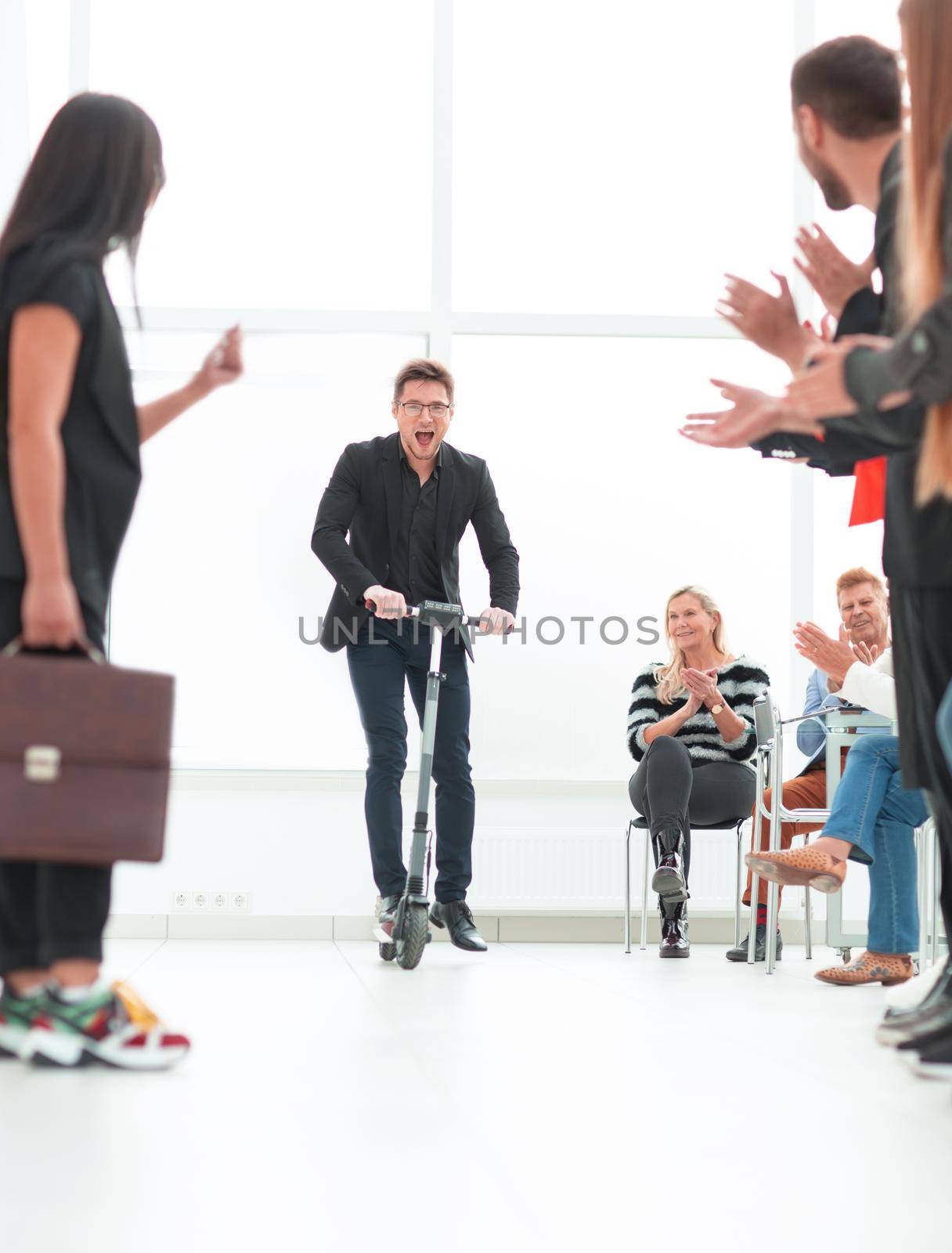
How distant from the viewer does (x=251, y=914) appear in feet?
15.8

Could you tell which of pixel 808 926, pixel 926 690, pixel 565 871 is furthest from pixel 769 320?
pixel 565 871

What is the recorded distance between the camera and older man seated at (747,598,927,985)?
298 centimetres

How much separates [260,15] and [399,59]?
54cm

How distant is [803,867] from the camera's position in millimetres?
2955

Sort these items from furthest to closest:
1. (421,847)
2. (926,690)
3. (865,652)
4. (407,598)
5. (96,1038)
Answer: (407,598) → (421,847) → (865,652) → (96,1038) → (926,690)

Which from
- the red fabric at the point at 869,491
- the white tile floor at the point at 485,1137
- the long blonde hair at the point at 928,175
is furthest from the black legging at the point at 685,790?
the long blonde hair at the point at 928,175

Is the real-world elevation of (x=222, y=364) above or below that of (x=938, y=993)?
above

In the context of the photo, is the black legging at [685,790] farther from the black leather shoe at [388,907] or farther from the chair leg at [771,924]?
the black leather shoe at [388,907]

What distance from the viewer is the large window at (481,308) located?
202 inches

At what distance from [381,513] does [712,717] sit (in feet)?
4.12

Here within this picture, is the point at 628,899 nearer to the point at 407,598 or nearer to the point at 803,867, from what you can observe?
the point at 407,598

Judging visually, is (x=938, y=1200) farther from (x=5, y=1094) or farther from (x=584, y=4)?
(x=584, y=4)

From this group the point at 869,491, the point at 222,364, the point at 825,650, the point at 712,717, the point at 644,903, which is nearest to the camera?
the point at 222,364

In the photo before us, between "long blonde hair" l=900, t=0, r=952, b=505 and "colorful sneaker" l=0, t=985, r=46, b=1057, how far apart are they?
1246 millimetres
